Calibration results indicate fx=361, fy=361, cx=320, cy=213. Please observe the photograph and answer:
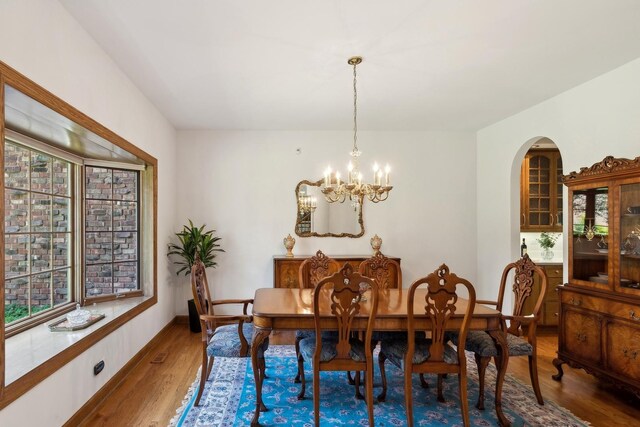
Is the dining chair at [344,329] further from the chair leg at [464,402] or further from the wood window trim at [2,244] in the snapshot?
the wood window trim at [2,244]

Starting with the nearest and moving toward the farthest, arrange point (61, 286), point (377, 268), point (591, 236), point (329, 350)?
point (329, 350) < point (591, 236) < point (61, 286) < point (377, 268)

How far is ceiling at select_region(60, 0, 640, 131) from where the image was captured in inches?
88.4

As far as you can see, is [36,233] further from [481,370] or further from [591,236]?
[591,236]

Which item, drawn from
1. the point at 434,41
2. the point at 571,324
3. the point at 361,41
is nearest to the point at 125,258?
the point at 361,41

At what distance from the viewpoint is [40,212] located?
2969 millimetres

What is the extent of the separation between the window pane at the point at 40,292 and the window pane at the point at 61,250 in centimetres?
18

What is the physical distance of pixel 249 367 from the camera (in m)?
3.49

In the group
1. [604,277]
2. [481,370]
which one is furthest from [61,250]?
[604,277]

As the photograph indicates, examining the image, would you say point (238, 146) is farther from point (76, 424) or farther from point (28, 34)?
point (76, 424)

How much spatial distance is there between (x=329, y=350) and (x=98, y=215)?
9.07ft

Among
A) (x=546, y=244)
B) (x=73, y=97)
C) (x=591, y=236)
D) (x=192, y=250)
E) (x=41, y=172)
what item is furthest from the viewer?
(x=546, y=244)

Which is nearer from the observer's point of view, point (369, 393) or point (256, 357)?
point (369, 393)

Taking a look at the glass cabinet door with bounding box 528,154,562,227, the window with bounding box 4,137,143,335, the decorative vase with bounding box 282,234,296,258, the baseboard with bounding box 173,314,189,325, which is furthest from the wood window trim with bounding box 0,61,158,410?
the glass cabinet door with bounding box 528,154,562,227

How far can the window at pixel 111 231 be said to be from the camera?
3604 mm
